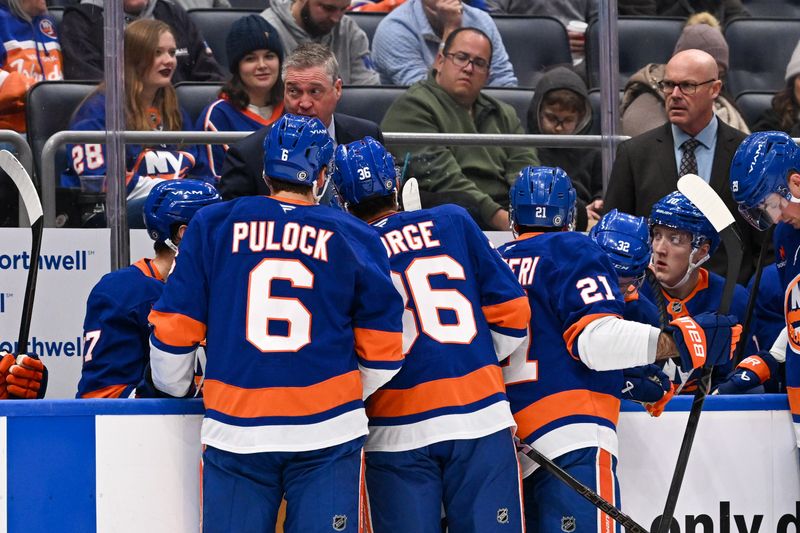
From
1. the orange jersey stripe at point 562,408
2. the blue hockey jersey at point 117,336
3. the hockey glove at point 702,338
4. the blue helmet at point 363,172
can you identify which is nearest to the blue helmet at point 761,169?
the hockey glove at point 702,338

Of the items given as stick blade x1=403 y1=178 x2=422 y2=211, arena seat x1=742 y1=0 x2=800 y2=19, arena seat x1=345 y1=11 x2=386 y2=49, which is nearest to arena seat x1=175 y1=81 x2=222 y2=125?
arena seat x1=345 y1=11 x2=386 y2=49

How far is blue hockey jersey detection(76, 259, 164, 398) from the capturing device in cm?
341

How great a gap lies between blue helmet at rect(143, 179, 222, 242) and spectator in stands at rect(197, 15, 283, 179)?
827mm

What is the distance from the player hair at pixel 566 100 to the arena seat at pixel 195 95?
45.8 inches

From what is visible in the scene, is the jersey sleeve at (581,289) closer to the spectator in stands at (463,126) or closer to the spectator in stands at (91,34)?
the spectator in stands at (463,126)

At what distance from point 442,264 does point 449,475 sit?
505 millimetres

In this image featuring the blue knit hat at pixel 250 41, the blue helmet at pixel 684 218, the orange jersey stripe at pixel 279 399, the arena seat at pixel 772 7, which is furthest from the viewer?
the arena seat at pixel 772 7

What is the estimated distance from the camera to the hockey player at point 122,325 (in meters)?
3.41

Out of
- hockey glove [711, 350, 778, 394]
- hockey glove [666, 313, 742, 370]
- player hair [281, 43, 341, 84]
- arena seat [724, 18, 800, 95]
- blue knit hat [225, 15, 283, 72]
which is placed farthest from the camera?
arena seat [724, 18, 800, 95]

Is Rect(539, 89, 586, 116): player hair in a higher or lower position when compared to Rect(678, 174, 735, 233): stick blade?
higher

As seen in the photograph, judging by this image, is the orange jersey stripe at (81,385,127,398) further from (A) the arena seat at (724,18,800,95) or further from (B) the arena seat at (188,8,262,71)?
(A) the arena seat at (724,18,800,95)

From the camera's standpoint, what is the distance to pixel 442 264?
312cm

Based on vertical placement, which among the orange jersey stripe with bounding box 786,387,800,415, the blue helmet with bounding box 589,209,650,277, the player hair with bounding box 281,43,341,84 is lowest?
the orange jersey stripe with bounding box 786,387,800,415

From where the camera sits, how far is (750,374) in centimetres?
367
